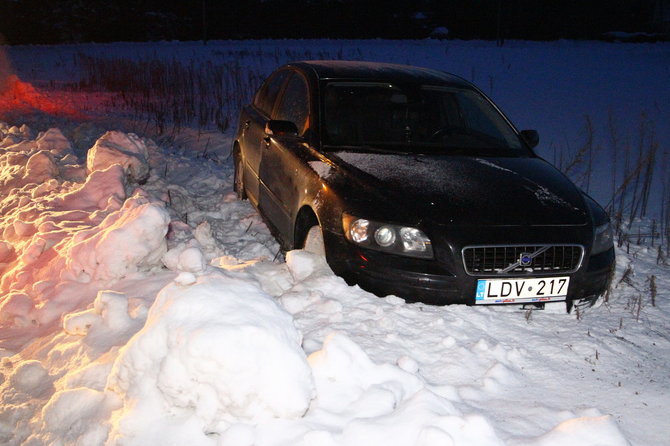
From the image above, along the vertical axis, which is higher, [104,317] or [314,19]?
[314,19]

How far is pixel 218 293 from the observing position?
2.88 m

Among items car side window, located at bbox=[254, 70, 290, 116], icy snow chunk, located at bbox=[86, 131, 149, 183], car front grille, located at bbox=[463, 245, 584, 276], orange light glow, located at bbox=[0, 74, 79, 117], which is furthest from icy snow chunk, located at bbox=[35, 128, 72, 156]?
car front grille, located at bbox=[463, 245, 584, 276]

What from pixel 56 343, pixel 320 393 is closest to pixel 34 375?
pixel 56 343

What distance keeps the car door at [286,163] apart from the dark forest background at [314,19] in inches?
1293

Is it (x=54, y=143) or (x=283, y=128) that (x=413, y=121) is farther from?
(x=54, y=143)

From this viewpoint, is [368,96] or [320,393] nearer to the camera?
[320,393]

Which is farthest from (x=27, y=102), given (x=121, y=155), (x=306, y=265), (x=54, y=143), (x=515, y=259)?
(x=515, y=259)

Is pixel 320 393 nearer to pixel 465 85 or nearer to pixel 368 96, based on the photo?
pixel 368 96

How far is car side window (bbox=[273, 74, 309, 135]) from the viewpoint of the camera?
16.0ft

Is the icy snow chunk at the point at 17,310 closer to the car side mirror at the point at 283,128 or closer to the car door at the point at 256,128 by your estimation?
the car side mirror at the point at 283,128

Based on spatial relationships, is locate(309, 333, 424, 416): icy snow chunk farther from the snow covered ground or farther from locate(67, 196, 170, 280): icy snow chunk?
locate(67, 196, 170, 280): icy snow chunk

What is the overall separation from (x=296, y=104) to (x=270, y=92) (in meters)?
1.00

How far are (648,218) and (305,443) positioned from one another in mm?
5609

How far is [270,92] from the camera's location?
240 inches
